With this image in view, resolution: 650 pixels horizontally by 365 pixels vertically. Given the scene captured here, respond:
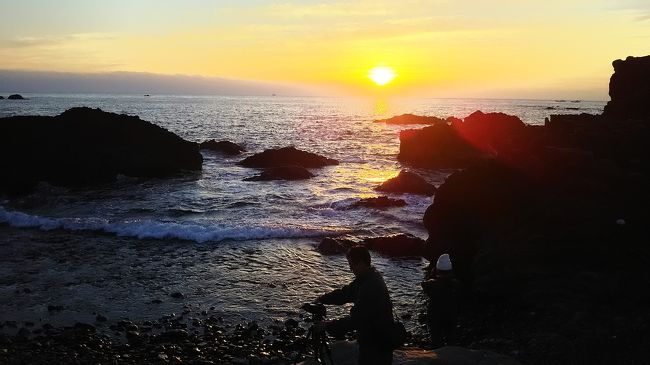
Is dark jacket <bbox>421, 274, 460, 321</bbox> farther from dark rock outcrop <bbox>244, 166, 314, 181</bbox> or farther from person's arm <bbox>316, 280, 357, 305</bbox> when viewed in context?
dark rock outcrop <bbox>244, 166, 314, 181</bbox>

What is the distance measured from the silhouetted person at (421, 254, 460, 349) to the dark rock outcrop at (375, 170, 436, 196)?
21.0 meters

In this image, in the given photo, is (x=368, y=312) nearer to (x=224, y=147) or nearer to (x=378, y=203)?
(x=378, y=203)

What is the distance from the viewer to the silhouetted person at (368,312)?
580cm

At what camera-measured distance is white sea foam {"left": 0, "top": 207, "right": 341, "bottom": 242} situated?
21.3 meters

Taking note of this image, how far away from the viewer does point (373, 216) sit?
25.8 m

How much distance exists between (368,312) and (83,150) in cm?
3461

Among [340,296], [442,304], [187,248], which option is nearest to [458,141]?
[187,248]

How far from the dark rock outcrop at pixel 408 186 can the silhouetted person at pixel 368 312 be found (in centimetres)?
2622

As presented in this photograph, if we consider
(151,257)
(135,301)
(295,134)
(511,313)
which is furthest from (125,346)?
(295,134)

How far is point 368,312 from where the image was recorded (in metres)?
5.82

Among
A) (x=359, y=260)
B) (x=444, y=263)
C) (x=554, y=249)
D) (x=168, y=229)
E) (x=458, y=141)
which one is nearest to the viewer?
(x=359, y=260)

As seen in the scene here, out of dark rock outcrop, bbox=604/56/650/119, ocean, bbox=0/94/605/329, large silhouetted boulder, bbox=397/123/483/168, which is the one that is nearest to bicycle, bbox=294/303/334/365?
ocean, bbox=0/94/605/329

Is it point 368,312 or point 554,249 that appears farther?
point 554,249

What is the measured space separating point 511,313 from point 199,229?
1411 centimetres
